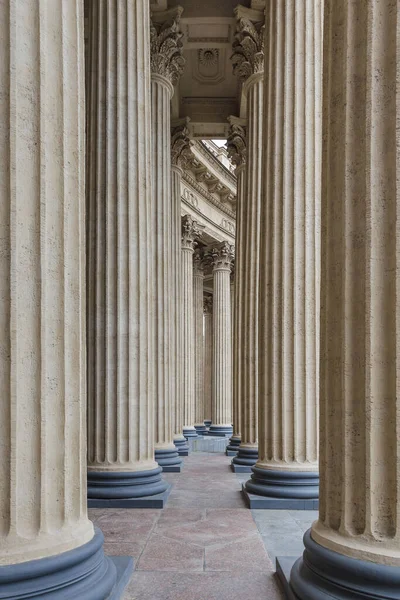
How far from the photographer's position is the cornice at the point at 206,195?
65031mm

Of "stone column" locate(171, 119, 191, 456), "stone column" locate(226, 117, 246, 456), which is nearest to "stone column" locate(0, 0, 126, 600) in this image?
"stone column" locate(226, 117, 246, 456)

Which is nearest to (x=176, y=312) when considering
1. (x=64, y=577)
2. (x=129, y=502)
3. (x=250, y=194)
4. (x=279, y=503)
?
(x=250, y=194)

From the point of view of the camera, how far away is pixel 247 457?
3297cm

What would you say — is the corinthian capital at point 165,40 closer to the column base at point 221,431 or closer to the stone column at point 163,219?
the stone column at point 163,219

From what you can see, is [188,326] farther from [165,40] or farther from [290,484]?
[290,484]

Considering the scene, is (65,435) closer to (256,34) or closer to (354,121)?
(354,121)

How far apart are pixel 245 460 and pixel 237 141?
24.5 m

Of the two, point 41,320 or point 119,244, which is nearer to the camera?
point 41,320

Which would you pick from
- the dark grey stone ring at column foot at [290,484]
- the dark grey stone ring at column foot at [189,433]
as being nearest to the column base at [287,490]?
the dark grey stone ring at column foot at [290,484]

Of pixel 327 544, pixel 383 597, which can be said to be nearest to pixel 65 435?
pixel 327 544

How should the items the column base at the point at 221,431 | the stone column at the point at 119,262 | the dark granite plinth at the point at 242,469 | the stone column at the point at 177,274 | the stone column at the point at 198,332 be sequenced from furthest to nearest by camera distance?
the stone column at the point at 198,332 < the column base at the point at 221,431 < the stone column at the point at 177,274 < the dark granite plinth at the point at 242,469 < the stone column at the point at 119,262

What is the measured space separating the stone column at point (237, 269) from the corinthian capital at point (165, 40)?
895 cm

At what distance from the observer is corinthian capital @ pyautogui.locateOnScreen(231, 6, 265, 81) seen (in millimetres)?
34938

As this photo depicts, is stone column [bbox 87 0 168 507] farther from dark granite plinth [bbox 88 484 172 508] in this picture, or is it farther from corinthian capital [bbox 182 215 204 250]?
corinthian capital [bbox 182 215 204 250]
